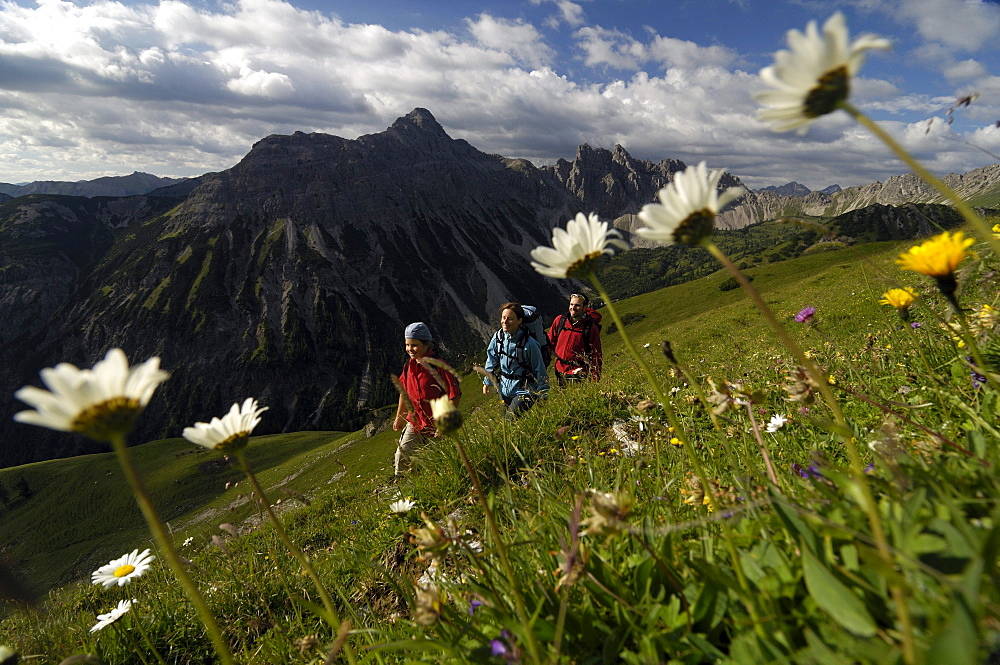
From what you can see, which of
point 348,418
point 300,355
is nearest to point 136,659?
point 348,418

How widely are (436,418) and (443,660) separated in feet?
3.61

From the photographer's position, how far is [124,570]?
4.35 meters

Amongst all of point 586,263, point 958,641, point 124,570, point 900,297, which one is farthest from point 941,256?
point 124,570

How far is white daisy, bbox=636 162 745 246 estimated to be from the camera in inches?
65.1

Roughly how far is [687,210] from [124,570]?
17.9 ft

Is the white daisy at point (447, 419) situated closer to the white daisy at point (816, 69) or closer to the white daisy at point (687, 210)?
the white daisy at point (687, 210)

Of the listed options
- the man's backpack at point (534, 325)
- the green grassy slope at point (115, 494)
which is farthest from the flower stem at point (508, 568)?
the green grassy slope at point (115, 494)

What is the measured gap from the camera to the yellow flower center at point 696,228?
5.39 feet

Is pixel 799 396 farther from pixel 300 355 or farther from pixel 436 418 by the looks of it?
pixel 300 355

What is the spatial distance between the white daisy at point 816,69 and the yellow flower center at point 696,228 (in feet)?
1.04

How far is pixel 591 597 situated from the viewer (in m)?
2.00

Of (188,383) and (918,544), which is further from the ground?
(918,544)

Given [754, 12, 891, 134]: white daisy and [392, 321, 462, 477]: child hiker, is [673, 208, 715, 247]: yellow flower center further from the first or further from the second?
[392, 321, 462, 477]: child hiker

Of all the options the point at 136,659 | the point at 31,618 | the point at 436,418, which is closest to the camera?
the point at 436,418
